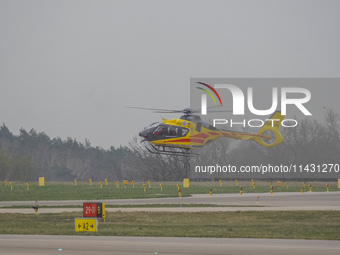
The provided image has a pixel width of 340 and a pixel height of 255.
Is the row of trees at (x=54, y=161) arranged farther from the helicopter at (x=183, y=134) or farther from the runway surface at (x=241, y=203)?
the runway surface at (x=241, y=203)

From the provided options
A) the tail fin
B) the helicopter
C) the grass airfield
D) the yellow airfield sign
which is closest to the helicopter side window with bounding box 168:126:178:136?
the helicopter

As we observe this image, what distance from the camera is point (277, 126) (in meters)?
74.4

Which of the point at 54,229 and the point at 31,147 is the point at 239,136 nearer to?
the point at 54,229

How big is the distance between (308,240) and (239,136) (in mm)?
43131

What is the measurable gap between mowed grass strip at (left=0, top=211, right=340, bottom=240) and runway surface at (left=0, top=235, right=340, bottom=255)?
1.74m

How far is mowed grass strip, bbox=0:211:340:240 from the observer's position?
29.0m

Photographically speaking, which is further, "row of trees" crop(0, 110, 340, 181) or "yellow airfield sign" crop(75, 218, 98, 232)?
"row of trees" crop(0, 110, 340, 181)

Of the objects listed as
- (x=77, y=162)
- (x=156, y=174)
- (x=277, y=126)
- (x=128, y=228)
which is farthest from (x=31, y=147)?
(x=128, y=228)

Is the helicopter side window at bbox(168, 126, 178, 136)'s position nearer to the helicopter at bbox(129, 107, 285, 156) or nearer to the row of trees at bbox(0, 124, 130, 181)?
the helicopter at bbox(129, 107, 285, 156)

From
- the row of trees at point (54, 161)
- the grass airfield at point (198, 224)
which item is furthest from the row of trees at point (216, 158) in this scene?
the grass airfield at point (198, 224)

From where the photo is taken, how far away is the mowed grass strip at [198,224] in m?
29.0

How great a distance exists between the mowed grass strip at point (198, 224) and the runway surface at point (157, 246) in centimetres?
174

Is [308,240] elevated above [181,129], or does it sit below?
below

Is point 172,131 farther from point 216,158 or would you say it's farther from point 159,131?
point 216,158
